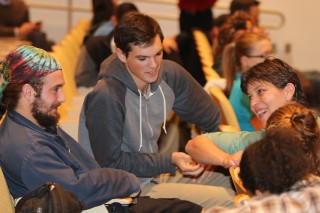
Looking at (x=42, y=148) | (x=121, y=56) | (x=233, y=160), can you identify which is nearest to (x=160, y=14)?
(x=121, y=56)

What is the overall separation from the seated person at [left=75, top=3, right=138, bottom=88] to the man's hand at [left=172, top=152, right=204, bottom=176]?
→ 2370 millimetres

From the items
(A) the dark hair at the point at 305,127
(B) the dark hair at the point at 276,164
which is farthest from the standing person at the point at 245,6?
(B) the dark hair at the point at 276,164

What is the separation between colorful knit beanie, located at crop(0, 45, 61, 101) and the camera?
8.83 feet

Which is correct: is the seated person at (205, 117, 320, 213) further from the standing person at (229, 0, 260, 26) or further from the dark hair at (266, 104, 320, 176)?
the standing person at (229, 0, 260, 26)

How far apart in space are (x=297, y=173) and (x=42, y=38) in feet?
17.4

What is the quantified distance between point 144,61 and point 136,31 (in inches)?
6.1

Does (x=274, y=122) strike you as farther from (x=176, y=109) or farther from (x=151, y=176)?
(x=176, y=109)

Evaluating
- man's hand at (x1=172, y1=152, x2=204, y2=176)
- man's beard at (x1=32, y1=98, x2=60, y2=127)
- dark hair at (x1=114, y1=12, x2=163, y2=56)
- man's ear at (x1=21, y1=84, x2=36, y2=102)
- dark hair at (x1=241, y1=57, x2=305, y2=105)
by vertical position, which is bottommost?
man's hand at (x1=172, y1=152, x2=204, y2=176)

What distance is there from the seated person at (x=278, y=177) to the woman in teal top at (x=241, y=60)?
1967 mm

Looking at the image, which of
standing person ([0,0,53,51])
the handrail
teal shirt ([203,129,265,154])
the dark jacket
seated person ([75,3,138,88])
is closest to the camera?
the dark jacket

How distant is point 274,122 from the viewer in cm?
232

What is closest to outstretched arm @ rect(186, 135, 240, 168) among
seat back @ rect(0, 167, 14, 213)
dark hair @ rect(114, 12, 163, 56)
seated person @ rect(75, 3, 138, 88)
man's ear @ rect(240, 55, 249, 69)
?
dark hair @ rect(114, 12, 163, 56)

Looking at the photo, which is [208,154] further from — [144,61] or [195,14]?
[195,14]

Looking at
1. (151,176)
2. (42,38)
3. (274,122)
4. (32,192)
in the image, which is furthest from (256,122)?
(42,38)
